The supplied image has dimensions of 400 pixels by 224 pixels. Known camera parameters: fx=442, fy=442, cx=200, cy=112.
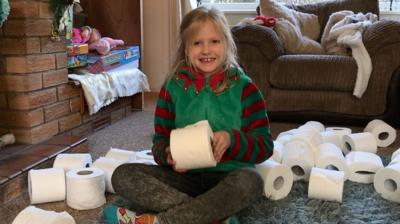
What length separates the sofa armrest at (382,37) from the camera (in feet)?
8.21

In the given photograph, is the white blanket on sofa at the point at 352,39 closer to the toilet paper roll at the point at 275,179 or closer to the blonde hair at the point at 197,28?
Answer: the toilet paper roll at the point at 275,179

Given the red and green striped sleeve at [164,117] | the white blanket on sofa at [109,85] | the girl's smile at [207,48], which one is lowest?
the white blanket on sofa at [109,85]

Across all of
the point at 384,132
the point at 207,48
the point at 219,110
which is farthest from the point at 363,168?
the point at 207,48

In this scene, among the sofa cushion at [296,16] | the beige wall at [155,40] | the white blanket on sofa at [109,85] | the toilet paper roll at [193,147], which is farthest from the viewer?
the beige wall at [155,40]

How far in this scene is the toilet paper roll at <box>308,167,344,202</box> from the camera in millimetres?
1536

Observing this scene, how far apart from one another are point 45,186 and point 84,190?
6.1 inches

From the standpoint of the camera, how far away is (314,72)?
8.49ft

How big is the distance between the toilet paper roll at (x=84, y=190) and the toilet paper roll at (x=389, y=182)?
39.2 inches

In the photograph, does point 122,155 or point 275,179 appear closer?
point 275,179

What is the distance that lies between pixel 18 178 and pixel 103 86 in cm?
97

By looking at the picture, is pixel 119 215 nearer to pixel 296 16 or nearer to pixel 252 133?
pixel 252 133

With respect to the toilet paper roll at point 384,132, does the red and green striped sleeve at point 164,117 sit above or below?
above

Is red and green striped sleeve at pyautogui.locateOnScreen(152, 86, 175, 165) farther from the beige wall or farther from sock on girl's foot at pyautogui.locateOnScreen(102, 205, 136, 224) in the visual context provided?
the beige wall

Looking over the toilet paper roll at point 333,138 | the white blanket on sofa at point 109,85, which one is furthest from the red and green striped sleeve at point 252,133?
the white blanket on sofa at point 109,85
